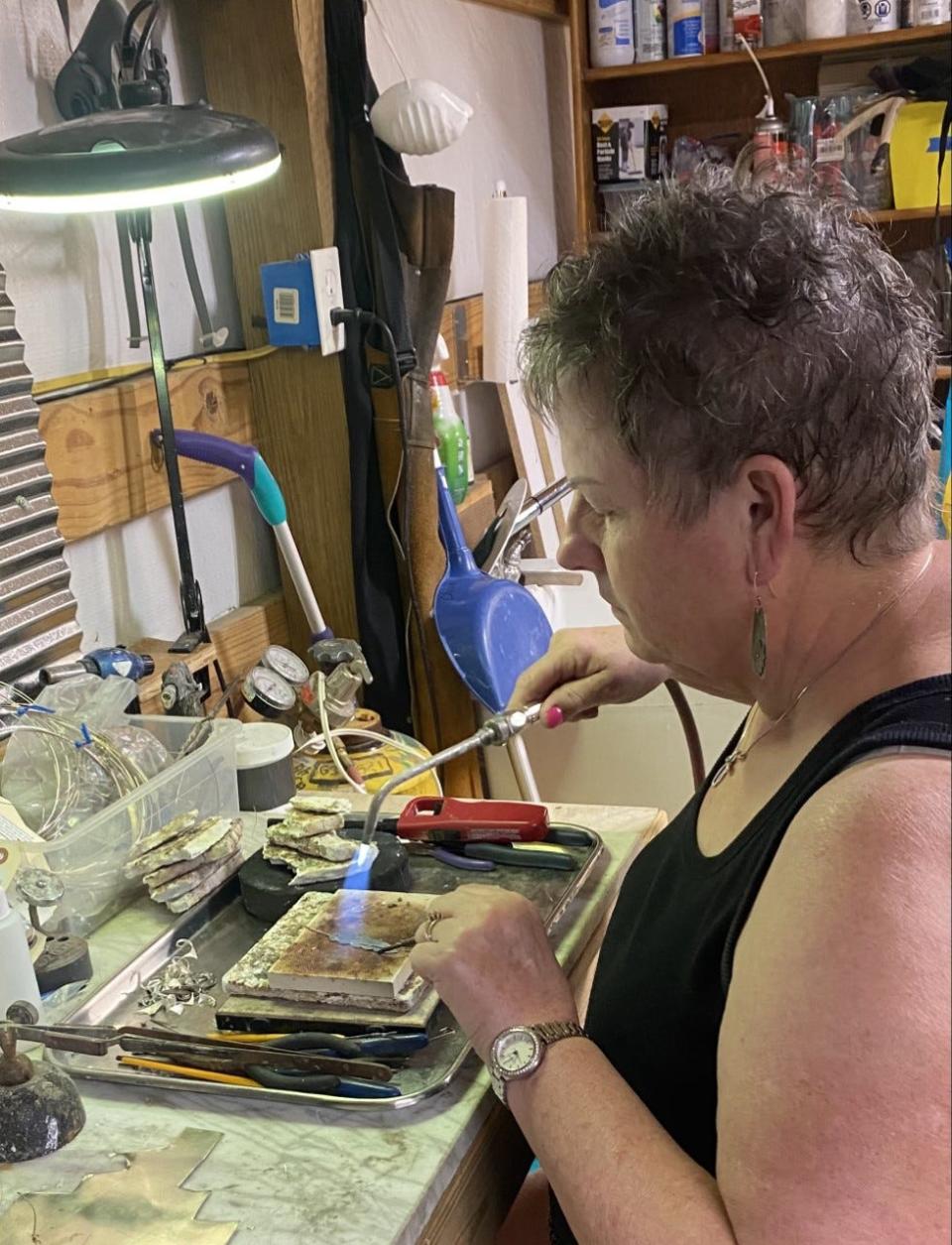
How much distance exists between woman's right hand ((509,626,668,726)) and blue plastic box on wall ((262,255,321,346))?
60 cm

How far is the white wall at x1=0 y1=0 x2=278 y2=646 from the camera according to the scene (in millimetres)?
1317

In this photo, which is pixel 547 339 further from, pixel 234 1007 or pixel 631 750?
pixel 631 750

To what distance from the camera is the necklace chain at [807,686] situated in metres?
0.67

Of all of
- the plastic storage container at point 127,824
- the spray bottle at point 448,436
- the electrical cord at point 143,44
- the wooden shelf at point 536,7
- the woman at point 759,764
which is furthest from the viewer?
the wooden shelf at point 536,7

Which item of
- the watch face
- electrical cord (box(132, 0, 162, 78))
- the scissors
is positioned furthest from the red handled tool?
electrical cord (box(132, 0, 162, 78))

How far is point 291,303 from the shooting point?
5.35 ft

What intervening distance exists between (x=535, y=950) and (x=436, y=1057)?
0.10 m

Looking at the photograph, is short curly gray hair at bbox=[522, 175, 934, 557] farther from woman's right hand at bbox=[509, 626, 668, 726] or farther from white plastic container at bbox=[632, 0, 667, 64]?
white plastic container at bbox=[632, 0, 667, 64]

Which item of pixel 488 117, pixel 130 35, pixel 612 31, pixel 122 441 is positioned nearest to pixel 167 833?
pixel 122 441

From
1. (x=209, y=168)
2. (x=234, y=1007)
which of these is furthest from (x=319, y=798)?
(x=209, y=168)

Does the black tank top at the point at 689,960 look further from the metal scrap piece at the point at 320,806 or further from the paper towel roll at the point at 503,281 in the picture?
the paper towel roll at the point at 503,281

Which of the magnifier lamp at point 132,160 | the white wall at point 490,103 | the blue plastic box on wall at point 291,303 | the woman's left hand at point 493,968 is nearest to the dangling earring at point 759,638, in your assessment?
the woman's left hand at point 493,968

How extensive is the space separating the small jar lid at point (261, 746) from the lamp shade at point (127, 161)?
1.83ft

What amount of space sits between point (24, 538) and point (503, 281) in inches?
45.1
